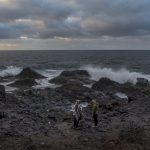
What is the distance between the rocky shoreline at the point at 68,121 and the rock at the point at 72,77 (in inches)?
325

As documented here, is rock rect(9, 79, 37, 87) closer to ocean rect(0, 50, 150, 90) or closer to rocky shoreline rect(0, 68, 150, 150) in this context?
ocean rect(0, 50, 150, 90)

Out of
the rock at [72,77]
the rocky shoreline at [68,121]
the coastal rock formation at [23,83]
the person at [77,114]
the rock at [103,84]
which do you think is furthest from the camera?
the rock at [72,77]

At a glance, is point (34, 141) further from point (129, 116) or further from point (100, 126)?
point (129, 116)

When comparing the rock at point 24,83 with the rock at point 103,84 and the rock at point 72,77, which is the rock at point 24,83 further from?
the rock at point 103,84

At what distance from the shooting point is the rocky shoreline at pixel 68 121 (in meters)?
18.2

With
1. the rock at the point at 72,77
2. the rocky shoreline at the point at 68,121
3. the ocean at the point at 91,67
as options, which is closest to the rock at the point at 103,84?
the rocky shoreline at the point at 68,121

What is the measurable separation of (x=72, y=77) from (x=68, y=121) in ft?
86.8

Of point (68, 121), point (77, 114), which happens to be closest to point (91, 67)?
point (68, 121)

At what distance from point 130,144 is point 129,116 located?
23.9ft

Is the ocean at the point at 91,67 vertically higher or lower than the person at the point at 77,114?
lower

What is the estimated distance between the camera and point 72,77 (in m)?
49.3

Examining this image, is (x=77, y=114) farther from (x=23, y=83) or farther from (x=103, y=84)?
(x=23, y=83)

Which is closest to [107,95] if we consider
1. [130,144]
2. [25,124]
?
A: [25,124]

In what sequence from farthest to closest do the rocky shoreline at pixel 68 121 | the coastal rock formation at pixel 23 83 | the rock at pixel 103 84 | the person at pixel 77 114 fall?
the coastal rock formation at pixel 23 83 → the rock at pixel 103 84 → the person at pixel 77 114 → the rocky shoreline at pixel 68 121
